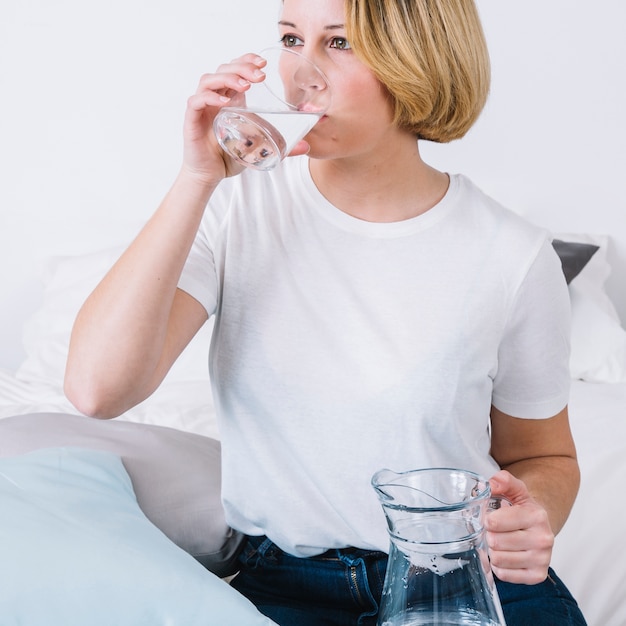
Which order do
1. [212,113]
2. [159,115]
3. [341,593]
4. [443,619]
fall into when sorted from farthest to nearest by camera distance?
1. [159,115]
2. [341,593]
3. [212,113]
4. [443,619]

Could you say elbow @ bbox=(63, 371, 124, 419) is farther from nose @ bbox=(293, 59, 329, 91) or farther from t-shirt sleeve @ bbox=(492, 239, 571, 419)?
t-shirt sleeve @ bbox=(492, 239, 571, 419)

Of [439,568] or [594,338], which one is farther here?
[594,338]

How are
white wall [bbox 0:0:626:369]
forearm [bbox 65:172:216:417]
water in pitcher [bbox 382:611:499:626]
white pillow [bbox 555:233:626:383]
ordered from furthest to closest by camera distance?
white wall [bbox 0:0:626:369]
white pillow [bbox 555:233:626:383]
forearm [bbox 65:172:216:417]
water in pitcher [bbox 382:611:499:626]

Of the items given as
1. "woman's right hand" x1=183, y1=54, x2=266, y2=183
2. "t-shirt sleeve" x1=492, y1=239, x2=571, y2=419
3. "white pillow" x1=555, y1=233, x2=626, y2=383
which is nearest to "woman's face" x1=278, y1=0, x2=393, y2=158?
"woman's right hand" x1=183, y1=54, x2=266, y2=183

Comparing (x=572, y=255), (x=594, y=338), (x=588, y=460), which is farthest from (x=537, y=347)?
(x=572, y=255)

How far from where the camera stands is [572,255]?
261 centimetres

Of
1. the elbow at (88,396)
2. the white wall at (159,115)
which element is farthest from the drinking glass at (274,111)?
the white wall at (159,115)

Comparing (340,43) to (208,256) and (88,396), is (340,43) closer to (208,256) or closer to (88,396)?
(208,256)

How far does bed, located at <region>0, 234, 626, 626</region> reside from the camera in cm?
97

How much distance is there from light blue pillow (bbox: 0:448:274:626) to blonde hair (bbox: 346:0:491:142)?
643 mm

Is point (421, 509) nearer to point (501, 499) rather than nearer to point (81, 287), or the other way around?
point (501, 499)

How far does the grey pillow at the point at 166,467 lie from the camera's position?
1323 mm

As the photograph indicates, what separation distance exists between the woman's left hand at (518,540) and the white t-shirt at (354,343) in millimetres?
328

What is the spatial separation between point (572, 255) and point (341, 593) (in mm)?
1683
